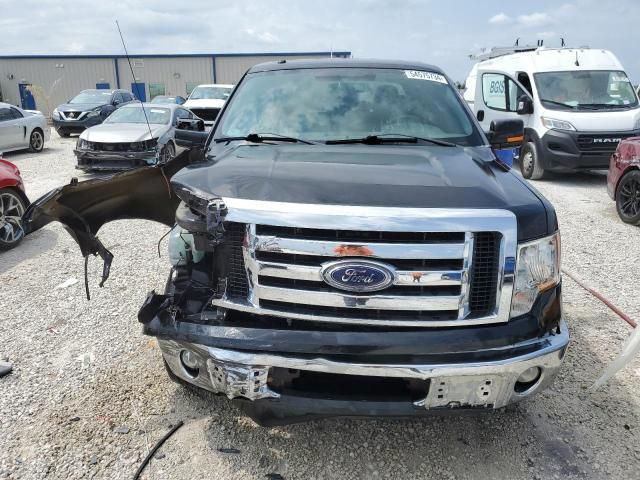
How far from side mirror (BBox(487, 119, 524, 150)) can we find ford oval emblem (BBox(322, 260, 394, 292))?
2096 millimetres

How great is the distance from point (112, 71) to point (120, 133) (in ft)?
106

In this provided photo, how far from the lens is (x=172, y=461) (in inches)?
102

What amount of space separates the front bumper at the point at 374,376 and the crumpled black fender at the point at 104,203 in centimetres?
100

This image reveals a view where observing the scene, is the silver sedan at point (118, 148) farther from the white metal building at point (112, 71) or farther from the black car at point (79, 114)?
the white metal building at point (112, 71)

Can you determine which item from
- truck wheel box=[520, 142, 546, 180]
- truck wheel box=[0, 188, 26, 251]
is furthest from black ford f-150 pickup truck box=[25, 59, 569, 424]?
truck wheel box=[520, 142, 546, 180]

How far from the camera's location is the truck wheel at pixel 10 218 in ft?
19.6

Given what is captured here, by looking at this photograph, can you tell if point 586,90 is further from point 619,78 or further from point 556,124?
point 556,124

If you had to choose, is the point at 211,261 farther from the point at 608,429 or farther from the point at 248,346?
the point at 608,429

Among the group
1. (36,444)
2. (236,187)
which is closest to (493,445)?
(236,187)

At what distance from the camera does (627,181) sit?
7.36 meters

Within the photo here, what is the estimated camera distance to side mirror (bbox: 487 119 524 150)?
3.82 m

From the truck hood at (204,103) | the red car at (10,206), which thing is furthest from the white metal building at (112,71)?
the red car at (10,206)

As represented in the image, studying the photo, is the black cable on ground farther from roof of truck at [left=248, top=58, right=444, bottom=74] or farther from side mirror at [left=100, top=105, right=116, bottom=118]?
side mirror at [left=100, top=105, right=116, bottom=118]

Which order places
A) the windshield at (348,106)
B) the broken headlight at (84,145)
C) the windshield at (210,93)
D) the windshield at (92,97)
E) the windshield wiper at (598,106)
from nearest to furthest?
the windshield at (348,106) → the windshield wiper at (598,106) → the broken headlight at (84,145) → the windshield at (210,93) → the windshield at (92,97)
